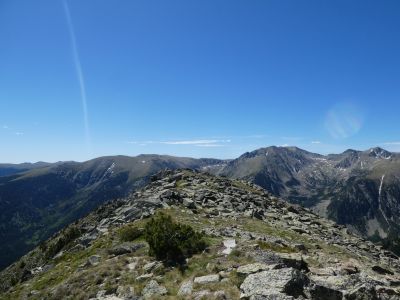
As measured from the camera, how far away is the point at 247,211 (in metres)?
50.5

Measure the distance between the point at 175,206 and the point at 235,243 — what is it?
879 inches

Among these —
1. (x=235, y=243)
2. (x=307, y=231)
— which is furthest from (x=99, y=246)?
(x=307, y=231)

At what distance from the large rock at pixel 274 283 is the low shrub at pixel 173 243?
764 cm

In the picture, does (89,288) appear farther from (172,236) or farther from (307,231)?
(307,231)

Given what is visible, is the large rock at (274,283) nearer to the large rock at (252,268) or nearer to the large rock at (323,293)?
the large rock at (323,293)

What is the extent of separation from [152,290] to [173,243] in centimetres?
579

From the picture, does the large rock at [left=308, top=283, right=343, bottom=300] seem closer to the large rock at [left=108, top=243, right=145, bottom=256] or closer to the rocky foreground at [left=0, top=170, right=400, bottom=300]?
the rocky foreground at [left=0, top=170, right=400, bottom=300]

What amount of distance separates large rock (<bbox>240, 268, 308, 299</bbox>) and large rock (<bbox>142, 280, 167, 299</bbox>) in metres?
4.56

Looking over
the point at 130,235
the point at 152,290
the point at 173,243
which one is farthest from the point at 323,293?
the point at 130,235

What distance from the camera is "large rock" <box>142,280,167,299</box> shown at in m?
18.4

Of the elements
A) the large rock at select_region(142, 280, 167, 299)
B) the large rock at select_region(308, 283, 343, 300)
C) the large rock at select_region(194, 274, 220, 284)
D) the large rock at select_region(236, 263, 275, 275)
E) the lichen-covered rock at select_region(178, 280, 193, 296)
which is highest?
the large rock at select_region(236, 263, 275, 275)

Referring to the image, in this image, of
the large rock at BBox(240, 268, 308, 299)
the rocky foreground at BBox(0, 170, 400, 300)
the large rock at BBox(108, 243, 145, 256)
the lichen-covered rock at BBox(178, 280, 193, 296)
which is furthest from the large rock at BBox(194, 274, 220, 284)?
the large rock at BBox(108, 243, 145, 256)

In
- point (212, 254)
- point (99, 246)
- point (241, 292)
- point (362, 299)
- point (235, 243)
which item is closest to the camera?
point (362, 299)

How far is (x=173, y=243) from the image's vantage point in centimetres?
2455
